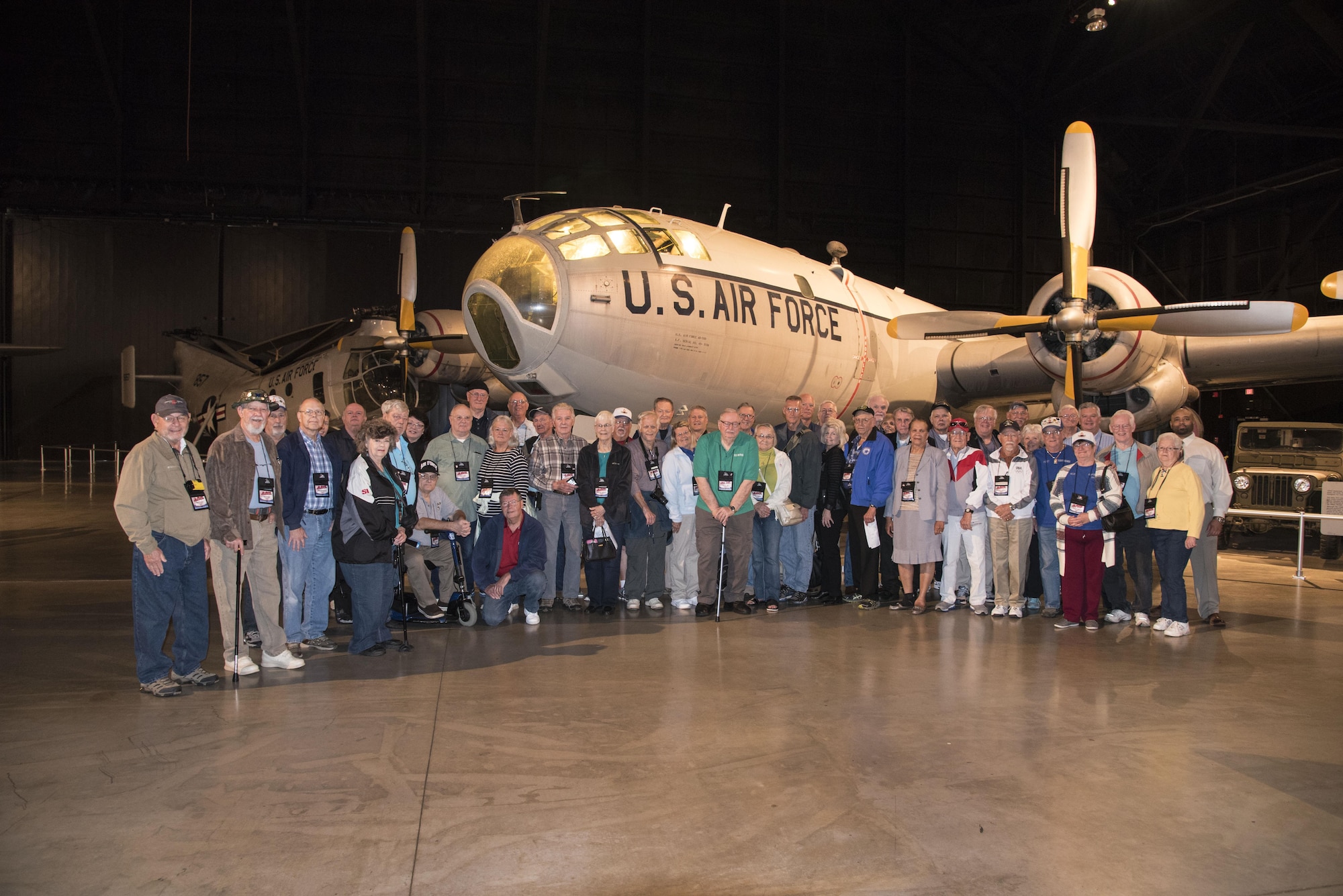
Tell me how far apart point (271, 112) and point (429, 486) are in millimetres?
20272

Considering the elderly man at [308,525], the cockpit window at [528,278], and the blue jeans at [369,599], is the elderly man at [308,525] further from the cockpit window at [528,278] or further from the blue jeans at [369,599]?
the cockpit window at [528,278]

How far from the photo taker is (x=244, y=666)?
557 cm

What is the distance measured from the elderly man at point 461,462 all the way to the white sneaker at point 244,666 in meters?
2.02

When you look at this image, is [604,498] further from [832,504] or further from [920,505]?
[920,505]

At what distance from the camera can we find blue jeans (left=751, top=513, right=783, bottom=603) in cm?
811

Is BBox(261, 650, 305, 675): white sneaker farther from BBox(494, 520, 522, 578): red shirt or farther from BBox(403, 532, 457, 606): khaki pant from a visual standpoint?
BBox(494, 520, 522, 578): red shirt

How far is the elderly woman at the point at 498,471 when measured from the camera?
23.5 feet

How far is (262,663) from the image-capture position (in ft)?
19.0

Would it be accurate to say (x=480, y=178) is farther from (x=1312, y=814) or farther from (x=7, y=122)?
(x=1312, y=814)

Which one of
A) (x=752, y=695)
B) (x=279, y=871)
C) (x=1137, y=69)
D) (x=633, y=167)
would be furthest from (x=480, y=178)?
(x=279, y=871)

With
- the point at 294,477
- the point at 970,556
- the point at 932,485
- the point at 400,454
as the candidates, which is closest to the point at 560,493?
the point at 400,454

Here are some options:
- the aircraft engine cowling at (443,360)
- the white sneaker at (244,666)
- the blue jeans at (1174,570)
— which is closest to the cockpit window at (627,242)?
the white sneaker at (244,666)

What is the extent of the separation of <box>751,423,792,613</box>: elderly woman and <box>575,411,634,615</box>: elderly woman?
4.18 feet

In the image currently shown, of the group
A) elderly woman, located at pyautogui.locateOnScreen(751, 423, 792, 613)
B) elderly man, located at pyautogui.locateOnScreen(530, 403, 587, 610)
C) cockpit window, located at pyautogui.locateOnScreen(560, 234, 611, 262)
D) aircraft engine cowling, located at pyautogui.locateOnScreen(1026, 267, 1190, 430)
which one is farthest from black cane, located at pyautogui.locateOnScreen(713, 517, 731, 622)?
aircraft engine cowling, located at pyautogui.locateOnScreen(1026, 267, 1190, 430)
